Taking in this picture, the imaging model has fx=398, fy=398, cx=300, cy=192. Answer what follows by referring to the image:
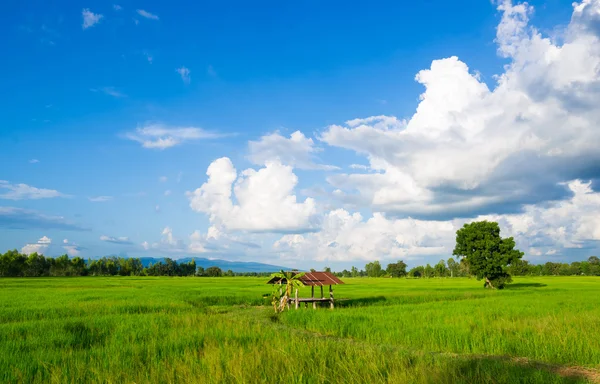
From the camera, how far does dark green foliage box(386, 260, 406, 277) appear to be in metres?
154

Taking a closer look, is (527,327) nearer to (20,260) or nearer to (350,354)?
(350,354)

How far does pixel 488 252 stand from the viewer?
145 feet

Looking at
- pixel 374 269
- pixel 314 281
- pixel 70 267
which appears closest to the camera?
pixel 314 281

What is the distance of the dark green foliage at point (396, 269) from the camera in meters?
154

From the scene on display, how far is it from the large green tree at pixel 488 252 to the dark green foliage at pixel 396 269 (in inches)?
4281

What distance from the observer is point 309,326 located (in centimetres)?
1623

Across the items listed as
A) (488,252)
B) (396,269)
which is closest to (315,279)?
(488,252)

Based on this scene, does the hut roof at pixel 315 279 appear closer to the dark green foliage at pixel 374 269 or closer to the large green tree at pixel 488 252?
the large green tree at pixel 488 252

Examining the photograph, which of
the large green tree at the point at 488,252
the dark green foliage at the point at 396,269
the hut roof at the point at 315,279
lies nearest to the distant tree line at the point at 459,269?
the dark green foliage at the point at 396,269

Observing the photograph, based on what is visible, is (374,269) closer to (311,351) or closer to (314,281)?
(314,281)

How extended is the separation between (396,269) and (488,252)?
112918 mm

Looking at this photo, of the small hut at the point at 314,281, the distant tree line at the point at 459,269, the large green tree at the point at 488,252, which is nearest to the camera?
the small hut at the point at 314,281

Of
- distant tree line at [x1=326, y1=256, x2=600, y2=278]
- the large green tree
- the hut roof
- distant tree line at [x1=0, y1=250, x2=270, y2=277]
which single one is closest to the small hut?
the hut roof

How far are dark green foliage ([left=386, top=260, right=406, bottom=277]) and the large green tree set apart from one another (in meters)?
109
